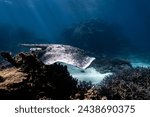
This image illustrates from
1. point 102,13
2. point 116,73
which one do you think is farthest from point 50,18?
point 116,73

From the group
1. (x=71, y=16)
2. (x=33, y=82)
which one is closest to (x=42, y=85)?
(x=33, y=82)

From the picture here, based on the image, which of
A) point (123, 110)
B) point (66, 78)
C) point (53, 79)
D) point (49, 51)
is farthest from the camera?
point (49, 51)

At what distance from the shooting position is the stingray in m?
6.47

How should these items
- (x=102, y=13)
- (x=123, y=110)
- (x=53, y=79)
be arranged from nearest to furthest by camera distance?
(x=123, y=110) → (x=53, y=79) → (x=102, y=13)

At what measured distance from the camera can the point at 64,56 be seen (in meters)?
6.96

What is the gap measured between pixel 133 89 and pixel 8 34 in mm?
35057

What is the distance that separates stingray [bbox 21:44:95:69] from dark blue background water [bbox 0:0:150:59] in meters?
27.1

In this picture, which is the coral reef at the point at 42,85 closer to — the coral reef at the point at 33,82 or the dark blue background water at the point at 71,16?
Result: the coral reef at the point at 33,82

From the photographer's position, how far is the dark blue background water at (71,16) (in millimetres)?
40625

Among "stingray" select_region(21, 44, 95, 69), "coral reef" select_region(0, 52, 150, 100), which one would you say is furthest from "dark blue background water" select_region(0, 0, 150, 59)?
"coral reef" select_region(0, 52, 150, 100)

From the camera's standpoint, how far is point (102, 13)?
93.5 meters

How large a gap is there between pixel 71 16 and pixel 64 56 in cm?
9884

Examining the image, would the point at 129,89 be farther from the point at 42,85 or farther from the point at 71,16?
the point at 71,16

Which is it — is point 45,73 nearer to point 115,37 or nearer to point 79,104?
point 79,104
